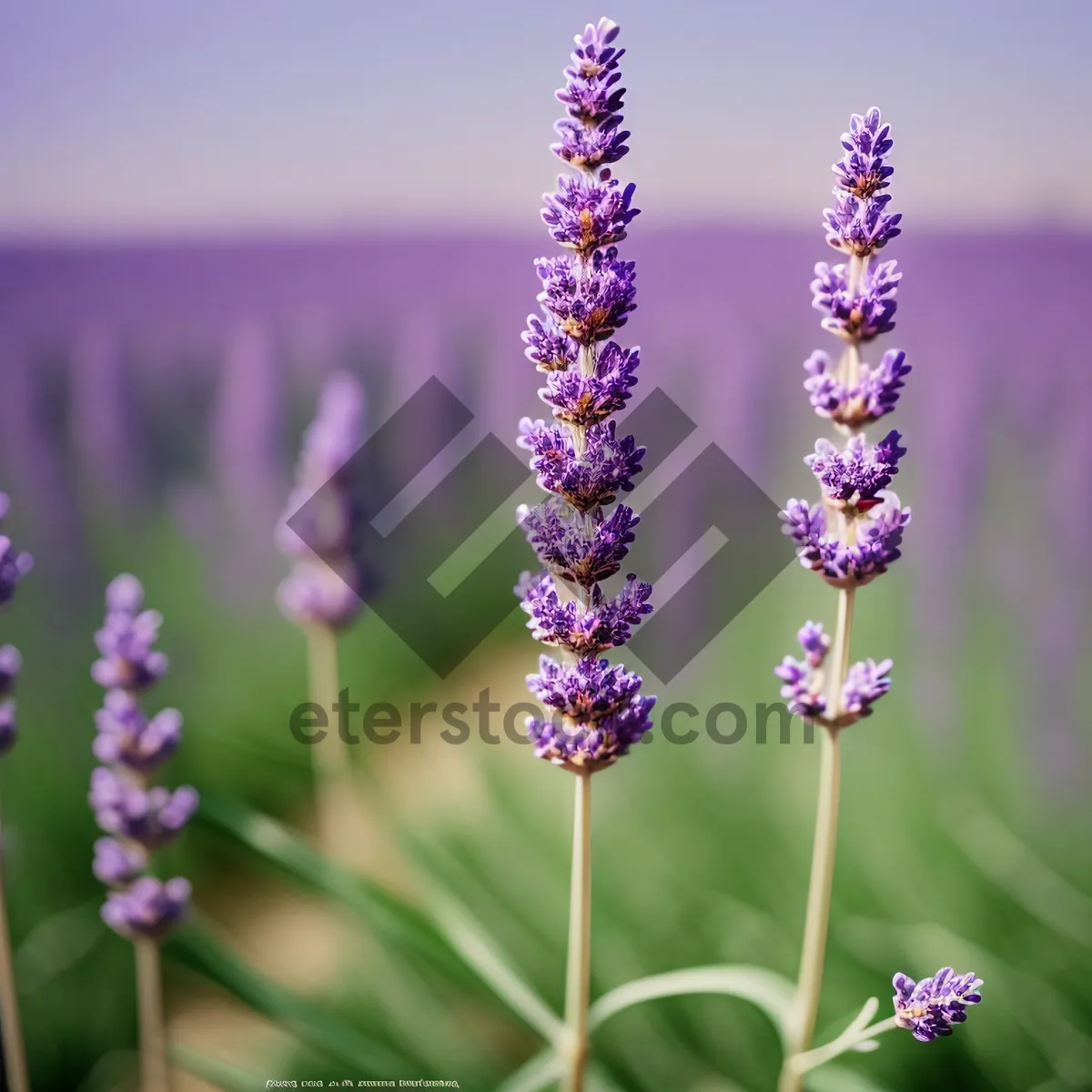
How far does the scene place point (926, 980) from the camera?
56cm

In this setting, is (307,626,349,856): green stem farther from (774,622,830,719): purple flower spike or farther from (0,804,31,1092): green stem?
(774,622,830,719): purple flower spike

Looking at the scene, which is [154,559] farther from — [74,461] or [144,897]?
[144,897]

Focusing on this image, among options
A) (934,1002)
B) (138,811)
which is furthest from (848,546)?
(138,811)

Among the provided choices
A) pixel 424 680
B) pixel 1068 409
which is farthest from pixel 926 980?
pixel 424 680

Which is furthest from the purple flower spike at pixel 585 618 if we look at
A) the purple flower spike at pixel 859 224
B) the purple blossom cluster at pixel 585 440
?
the purple flower spike at pixel 859 224

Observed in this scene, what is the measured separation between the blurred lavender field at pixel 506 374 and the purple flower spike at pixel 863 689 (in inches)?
27.7

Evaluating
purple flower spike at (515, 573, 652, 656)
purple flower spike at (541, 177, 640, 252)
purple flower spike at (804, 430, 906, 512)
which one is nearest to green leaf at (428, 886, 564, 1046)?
purple flower spike at (515, 573, 652, 656)

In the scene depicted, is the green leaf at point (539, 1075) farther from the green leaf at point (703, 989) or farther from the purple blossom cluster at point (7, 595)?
the purple blossom cluster at point (7, 595)

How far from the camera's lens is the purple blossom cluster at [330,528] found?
3.23ft

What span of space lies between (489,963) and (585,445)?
0.46 metres

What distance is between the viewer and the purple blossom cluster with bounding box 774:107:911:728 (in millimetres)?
533

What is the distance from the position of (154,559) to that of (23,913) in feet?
2.10

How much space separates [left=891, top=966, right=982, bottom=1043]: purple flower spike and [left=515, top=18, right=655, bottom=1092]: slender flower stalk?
7.6 inches

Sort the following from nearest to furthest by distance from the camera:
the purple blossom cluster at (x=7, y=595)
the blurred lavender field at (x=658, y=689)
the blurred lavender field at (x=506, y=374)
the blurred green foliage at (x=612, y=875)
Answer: the purple blossom cluster at (x=7, y=595)
the blurred green foliage at (x=612, y=875)
the blurred lavender field at (x=658, y=689)
the blurred lavender field at (x=506, y=374)
